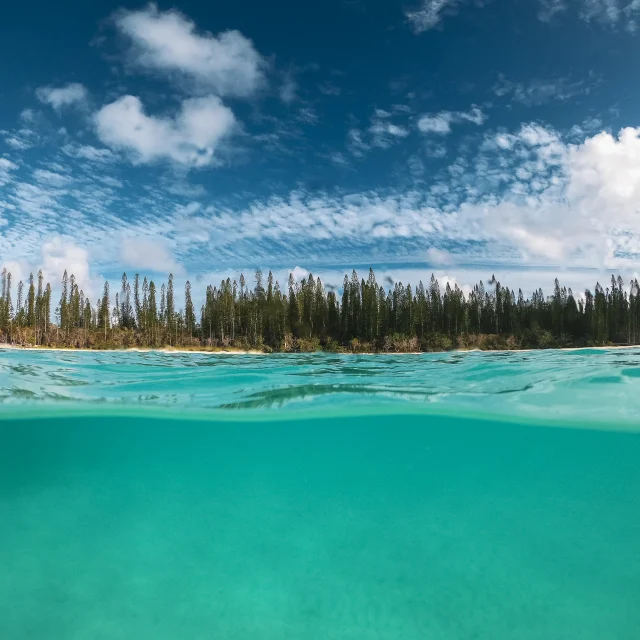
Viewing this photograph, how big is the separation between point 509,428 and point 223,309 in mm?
67770

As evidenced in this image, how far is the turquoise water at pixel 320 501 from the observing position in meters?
5.70

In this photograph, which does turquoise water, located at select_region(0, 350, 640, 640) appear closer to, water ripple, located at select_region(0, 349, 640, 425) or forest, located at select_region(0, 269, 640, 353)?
water ripple, located at select_region(0, 349, 640, 425)

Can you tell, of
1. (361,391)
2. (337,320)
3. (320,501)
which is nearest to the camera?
(320,501)

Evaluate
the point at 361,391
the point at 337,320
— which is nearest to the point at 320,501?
the point at 361,391

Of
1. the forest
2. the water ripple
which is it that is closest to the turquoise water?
the water ripple

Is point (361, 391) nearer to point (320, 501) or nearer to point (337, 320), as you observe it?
point (320, 501)

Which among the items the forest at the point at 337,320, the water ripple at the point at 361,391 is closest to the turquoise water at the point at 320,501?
the water ripple at the point at 361,391

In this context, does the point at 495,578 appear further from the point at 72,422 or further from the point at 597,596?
the point at 72,422

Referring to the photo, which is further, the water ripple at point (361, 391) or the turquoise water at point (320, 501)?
the water ripple at point (361, 391)

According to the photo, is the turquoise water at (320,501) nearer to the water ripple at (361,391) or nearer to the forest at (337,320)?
the water ripple at (361,391)

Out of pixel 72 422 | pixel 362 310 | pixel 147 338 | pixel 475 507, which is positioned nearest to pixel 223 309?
pixel 147 338

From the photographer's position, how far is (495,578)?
6414 millimetres

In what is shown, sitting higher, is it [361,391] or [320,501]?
[361,391]

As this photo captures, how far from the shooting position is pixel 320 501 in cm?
1034
